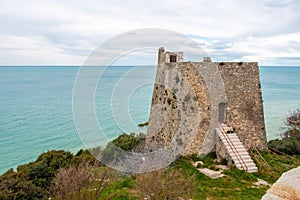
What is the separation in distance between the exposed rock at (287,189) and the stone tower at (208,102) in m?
9.81

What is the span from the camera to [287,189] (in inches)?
121

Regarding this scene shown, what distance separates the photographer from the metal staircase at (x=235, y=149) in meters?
11.5

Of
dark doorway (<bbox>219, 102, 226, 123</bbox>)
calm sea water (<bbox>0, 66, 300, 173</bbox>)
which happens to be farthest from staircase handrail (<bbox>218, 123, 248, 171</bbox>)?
calm sea water (<bbox>0, 66, 300, 173</bbox>)

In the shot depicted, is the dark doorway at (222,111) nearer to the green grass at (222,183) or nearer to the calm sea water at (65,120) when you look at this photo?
the green grass at (222,183)

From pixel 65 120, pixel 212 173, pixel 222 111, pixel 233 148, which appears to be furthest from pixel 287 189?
pixel 65 120

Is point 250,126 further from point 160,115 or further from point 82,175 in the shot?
point 82,175

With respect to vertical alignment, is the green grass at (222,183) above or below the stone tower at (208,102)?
below

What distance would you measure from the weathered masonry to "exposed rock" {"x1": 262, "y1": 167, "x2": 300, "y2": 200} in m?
9.48

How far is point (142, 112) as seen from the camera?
3994 centimetres

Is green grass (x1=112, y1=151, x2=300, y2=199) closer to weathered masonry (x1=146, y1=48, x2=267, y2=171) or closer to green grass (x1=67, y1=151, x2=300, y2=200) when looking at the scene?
green grass (x1=67, y1=151, x2=300, y2=200)

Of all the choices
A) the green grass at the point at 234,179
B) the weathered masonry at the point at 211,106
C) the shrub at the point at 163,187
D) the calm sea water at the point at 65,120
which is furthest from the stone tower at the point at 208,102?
the shrub at the point at 163,187

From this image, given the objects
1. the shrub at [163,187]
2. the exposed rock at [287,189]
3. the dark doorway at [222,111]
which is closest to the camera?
the exposed rock at [287,189]

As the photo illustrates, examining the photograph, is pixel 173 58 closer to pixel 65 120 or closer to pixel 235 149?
pixel 235 149

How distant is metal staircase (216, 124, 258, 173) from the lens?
11.5 metres
